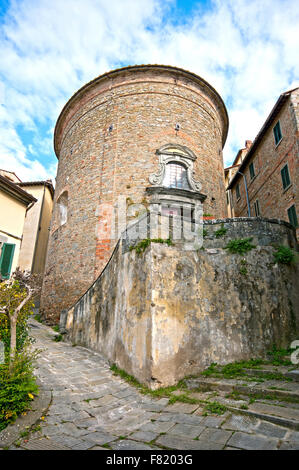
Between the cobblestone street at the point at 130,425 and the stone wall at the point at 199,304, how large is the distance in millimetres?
590

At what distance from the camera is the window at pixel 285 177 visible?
12.7 m

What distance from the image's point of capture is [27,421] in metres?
3.46

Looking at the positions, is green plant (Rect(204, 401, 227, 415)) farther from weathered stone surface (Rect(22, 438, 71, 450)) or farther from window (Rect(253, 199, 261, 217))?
window (Rect(253, 199, 261, 217))

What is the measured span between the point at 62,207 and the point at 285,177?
10.8 meters

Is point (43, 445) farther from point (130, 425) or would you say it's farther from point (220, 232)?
point (220, 232)

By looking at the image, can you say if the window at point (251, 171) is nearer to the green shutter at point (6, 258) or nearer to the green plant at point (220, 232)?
the green plant at point (220, 232)

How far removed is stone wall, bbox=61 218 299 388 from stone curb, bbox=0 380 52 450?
1.53m

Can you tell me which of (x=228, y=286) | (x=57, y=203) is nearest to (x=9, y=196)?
(x=57, y=203)

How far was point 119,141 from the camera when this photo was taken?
1238 cm

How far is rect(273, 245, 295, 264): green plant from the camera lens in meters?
6.02

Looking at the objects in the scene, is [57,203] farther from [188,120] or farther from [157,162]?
[188,120]

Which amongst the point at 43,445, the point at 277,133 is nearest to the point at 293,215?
the point at 277,133

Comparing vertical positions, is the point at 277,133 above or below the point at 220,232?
above

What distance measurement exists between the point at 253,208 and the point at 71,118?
11.4m
